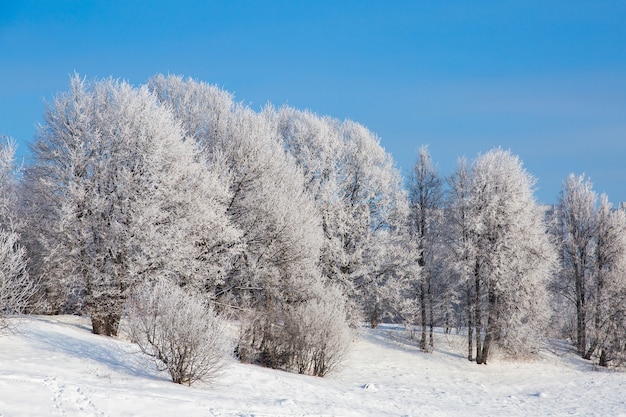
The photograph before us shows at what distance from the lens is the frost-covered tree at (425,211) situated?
30297 millimetres

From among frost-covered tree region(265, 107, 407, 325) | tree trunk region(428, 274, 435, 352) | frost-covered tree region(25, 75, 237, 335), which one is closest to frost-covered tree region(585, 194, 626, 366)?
tree trunk region(428, 274, 435, 352)

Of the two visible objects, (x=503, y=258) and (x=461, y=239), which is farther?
(x=461, y=239)

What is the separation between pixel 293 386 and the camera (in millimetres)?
16016

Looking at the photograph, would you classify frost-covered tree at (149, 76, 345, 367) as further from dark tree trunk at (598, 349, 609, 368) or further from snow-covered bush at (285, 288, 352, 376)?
dark tree trunk at (598, 349, 609, 368)

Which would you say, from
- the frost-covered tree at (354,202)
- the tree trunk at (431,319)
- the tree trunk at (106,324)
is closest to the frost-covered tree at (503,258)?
the tree trunk at (431,319)

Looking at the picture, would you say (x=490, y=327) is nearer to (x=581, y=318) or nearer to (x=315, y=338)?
(x=581, y=318)

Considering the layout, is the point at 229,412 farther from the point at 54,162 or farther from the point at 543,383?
the point at 543,383

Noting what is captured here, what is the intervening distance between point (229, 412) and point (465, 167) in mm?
21582

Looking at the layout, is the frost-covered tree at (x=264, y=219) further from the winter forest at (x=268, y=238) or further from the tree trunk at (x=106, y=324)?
the tree trunk at (x=106, y=324)

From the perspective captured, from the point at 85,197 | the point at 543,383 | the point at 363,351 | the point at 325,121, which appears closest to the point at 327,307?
the point at 363,351

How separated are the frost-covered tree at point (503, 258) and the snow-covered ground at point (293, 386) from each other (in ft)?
6.84

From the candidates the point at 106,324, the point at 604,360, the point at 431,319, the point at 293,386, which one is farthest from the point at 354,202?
the point at 604,360

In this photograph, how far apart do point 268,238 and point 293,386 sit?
969cm

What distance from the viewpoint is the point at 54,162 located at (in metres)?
20.4
